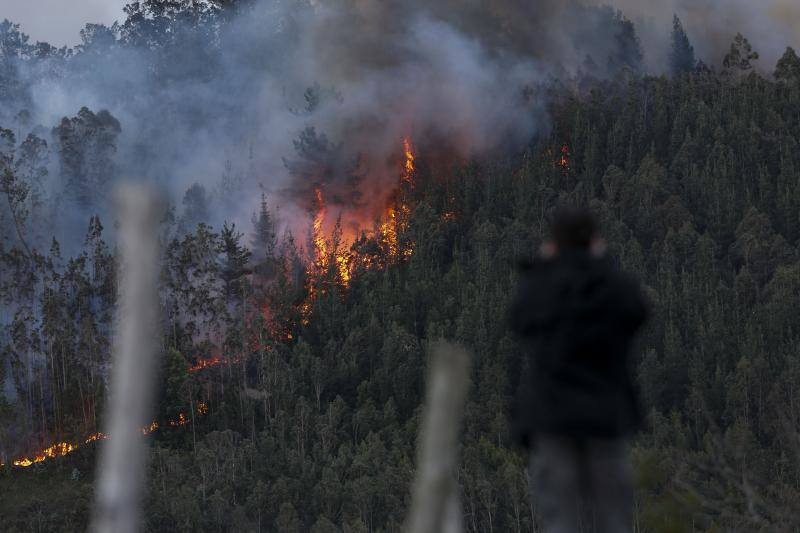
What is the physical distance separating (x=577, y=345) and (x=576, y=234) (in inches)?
13.1

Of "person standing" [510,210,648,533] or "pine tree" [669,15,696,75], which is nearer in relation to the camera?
"person standing" [510,210,648,533]

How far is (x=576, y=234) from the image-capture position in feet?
10.9

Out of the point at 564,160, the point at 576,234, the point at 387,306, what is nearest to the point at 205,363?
the point at 387,306

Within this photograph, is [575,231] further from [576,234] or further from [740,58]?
[740,58]

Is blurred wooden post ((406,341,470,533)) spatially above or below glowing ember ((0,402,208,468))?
below

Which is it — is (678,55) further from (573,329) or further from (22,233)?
(573,329)

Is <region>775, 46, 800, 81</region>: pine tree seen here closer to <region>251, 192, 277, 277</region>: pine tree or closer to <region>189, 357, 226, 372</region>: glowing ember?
<region>251, 192, 277, 277</region>: pine tree

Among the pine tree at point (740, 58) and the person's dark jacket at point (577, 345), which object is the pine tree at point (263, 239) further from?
the person's dark jacket at point (577, 345)

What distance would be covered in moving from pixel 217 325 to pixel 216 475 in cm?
2045

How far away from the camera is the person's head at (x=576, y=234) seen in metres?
3.29

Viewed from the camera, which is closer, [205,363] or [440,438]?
[440,438]

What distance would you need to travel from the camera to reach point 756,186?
9912cm

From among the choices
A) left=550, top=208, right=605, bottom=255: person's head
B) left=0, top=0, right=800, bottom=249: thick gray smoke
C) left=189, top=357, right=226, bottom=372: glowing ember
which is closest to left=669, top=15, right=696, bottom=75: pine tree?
left=0, top=0, right=800, bottom=249: thick gray smoke

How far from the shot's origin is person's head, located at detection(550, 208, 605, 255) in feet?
10.8
